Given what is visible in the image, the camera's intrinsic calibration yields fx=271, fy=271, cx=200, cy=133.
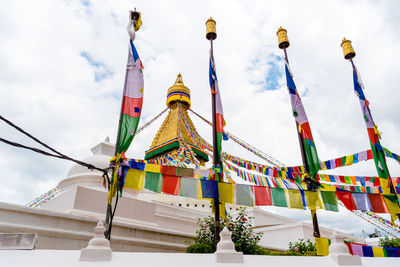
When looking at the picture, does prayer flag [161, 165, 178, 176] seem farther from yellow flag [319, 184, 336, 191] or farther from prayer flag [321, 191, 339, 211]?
yellow flag [319, 184, 336, 191]

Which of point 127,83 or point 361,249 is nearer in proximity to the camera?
point 127,83

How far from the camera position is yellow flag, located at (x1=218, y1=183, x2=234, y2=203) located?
6.77 metres

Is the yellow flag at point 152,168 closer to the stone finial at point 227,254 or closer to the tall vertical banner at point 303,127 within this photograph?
the stone finial at point 227,254

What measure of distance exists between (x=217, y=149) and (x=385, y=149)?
20.2ft

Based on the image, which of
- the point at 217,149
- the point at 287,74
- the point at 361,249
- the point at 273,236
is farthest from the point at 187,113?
the point at 361,249

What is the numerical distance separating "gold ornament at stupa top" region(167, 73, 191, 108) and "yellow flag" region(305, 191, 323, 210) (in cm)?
1872

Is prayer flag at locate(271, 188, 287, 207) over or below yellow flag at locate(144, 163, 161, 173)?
below

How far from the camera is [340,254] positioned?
546 centimetres

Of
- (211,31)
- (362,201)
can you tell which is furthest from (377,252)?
(211,31)

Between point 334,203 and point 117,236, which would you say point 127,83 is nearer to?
point 117,236

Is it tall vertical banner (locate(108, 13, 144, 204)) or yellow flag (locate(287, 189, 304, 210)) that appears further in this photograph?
yellow flag (locate(287, 189, 304, 210))

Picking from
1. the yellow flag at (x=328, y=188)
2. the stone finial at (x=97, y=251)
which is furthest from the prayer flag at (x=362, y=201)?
the stone finial at (x=97, y=251)

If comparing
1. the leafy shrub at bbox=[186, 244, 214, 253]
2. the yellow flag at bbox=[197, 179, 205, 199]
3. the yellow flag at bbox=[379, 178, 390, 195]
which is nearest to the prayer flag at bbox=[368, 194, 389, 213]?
the yellow flag at bbox=[379, 178, 390, 195]

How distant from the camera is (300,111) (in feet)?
30.7
